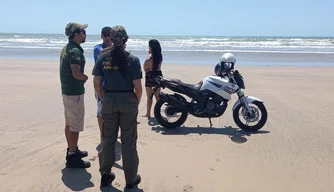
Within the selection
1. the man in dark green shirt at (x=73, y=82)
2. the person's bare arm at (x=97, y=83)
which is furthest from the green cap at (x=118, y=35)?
the man in dark green shirt at (x=73, y=82)

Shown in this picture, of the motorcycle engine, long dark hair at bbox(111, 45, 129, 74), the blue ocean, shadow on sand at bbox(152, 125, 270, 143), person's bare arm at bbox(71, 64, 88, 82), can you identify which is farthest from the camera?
the blue ocean

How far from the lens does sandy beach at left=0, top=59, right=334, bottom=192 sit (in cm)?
439

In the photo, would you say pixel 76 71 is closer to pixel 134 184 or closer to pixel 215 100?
pixel 134 184

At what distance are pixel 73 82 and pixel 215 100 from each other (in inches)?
119

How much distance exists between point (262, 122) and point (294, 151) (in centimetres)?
113

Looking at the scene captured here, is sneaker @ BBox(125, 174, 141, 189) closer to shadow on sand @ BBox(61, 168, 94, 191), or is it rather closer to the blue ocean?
shadow on sand @ BBox(61, 168, 94, 191)

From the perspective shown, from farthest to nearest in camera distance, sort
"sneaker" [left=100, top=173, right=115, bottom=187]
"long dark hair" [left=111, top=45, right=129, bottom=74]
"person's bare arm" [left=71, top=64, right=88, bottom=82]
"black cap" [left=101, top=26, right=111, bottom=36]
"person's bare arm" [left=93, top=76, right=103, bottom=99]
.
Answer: "black cap" [left=101, top=26, right=111, bottom=36]
"person's bare arm" [left=71, top=64, right=88, bottom=82]
"sneaker" [left=100, top=173, right=115, bottom=187]
"person's bare arm" [left=93, top=76, right=103, bottom=99]
"long dark hair" [left=111, top=45, right=129, bottom=74]

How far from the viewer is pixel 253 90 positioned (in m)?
11.3

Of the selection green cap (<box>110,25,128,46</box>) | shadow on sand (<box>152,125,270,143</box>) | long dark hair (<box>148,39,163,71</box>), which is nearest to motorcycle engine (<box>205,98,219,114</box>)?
shadow on sand (<box>152,125,270,143</box>)

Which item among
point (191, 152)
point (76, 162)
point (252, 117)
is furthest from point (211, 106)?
point (76, 162)

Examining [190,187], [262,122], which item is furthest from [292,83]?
[190,187]

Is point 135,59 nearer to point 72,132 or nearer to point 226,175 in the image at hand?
point 72,132

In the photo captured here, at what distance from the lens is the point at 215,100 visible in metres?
6.74

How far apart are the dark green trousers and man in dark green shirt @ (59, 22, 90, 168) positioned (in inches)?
27.3
